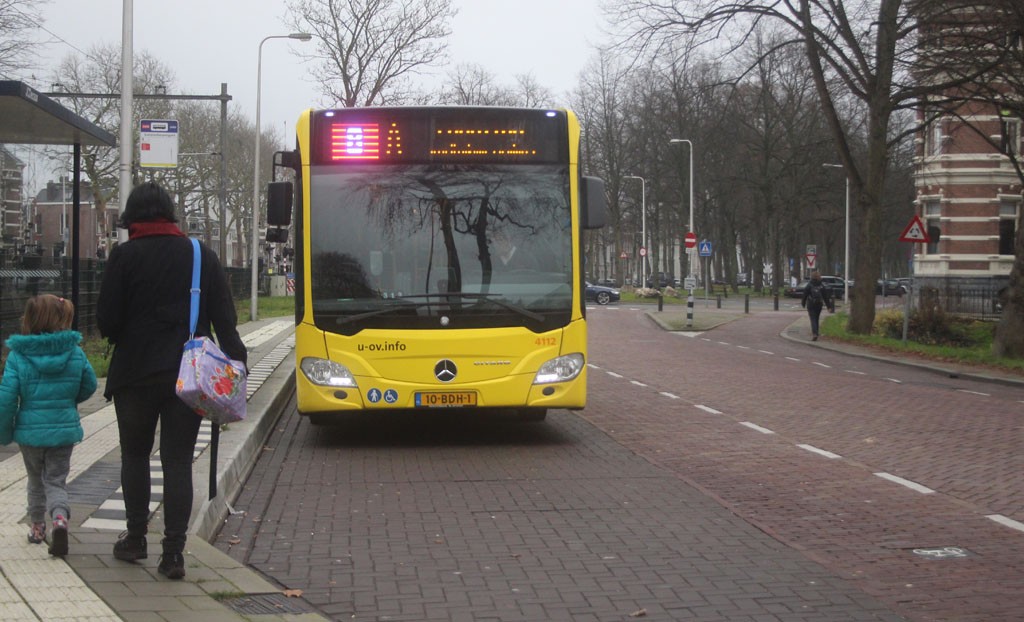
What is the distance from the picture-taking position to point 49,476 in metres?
5.67

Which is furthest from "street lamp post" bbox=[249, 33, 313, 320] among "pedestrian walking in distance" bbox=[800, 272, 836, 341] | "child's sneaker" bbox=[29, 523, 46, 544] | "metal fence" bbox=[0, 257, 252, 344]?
"child's sneaker" bbox=[29, 523, 46, 544]

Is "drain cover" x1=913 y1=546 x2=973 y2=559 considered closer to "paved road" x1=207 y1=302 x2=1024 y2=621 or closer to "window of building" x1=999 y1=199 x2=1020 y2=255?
"paved road" x1=207 y1=302 x2=1024 y2=621

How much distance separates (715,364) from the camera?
22172 millimetres

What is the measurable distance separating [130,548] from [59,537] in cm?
34

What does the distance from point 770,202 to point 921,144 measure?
621 inches

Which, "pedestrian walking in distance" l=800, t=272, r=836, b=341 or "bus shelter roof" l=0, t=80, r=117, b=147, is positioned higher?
"bus shelter roof" l=0, t=80, r=117, b=147

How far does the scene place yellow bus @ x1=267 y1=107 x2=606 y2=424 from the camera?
10.1m

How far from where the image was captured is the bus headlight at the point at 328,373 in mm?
10117

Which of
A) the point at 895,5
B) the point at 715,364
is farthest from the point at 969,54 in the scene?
the point at 715,364

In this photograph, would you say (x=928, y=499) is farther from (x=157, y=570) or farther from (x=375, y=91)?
(x=375, y=91)

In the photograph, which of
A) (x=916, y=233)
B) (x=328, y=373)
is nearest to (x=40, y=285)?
(x=328, y=373)

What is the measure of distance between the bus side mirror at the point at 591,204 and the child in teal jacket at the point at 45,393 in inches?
228

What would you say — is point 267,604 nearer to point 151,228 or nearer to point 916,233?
point 151,228

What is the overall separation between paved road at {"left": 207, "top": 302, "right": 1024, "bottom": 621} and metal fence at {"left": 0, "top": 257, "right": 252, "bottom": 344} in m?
4.38
